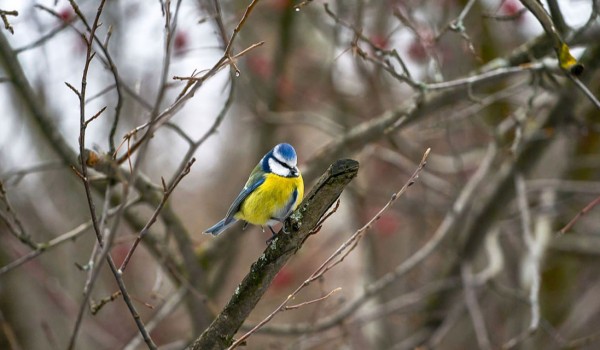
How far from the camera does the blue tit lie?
2262 mm

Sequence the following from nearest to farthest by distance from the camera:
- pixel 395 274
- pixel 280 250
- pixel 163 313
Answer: pixel 280 250
pixel 163 313
pixel 395 274

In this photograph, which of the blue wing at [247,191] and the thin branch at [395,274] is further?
the thin branch at [395,274]

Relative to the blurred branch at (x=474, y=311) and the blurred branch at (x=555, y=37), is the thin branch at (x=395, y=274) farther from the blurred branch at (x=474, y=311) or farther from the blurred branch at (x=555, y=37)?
the blurred branch at (x=555, y=37)

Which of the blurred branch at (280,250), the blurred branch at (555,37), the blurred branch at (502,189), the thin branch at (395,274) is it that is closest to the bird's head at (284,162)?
the blurred branch at (280,250)

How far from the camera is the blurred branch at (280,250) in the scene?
1.71 m

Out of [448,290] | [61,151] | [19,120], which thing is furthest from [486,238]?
[19,120]

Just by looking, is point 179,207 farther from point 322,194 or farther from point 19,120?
point 322,194

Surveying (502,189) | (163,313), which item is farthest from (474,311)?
(163,313)

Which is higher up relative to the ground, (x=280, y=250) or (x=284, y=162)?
(x=284, y=162)

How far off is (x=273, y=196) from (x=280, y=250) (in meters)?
0.48

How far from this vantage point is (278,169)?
7.59 ft

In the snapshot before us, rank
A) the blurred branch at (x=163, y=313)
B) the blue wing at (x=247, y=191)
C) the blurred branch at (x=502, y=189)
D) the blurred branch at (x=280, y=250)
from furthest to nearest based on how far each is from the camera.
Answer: the blurred branch at (x=502, y=189), the blurred branch at (x=163, y=313), the blue wing at (x=247, y=191), the blurred branch at (x=280, y=250)

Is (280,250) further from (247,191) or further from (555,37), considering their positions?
(555,37)

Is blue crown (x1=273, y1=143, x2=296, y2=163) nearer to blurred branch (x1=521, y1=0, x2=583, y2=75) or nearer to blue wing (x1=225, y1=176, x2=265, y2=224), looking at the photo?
blue wing (x1=225, y1=176, x2=265, y2=224)
